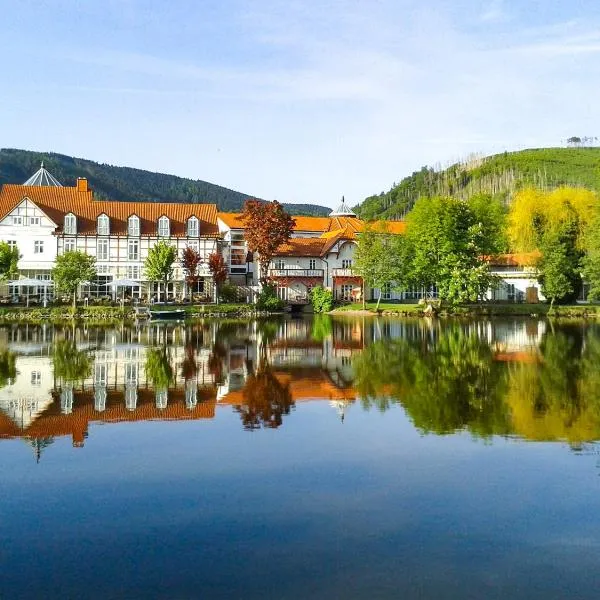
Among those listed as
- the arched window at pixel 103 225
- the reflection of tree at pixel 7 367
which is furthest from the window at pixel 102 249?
the reflection of tree at pixel 7 367

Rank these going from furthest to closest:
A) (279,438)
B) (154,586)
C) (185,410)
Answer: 1. (185,410)
2. (279,438)
3. (154,586)

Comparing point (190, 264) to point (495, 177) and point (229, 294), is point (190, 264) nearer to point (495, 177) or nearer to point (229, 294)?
point (229, 294)

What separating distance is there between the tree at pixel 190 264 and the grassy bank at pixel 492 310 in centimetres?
1140

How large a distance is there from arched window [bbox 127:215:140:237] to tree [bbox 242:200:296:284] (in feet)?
29.2

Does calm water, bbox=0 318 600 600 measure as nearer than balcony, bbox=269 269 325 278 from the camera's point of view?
Yes

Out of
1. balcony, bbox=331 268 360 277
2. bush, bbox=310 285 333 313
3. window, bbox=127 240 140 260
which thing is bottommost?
bush, bbox=310 285 333 313

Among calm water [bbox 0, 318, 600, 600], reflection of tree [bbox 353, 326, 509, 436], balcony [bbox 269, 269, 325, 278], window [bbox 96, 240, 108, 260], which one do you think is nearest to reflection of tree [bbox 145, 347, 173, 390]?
calm water [bbox 0, 318, 600, 600]

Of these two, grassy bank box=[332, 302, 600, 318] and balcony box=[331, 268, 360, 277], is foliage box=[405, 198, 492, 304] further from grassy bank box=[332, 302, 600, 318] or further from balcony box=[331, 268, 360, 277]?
balcony box=[331, 268, 360, 277]

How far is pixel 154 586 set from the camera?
21.2ft

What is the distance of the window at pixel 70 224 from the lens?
186ft

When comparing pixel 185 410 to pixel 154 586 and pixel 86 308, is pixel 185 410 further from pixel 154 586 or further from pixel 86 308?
pixel 86 308

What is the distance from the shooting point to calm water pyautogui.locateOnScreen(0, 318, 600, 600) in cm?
672

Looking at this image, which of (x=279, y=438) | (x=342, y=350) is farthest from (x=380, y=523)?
(x=342, y=350)

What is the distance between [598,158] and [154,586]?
15066cm
